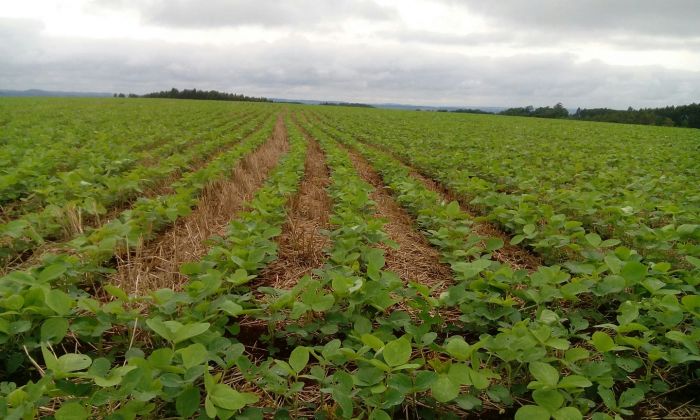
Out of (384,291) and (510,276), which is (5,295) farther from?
(510,276)

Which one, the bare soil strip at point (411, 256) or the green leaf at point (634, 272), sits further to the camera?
the bare soil strip at point (411, 256)

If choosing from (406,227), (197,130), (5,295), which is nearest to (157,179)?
(406,227)

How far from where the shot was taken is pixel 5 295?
5.91 ft

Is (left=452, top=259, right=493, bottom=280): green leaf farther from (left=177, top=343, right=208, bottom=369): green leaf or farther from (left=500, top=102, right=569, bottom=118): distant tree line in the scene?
(left=500, top=102, right=569, bottom=118): distant tree line

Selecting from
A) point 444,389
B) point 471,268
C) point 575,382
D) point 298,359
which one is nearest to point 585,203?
point 471,268

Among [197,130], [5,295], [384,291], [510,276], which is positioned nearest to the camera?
[5,295]

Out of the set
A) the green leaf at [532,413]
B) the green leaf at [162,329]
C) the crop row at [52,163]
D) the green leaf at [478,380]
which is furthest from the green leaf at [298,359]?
the crop row at [52,163]

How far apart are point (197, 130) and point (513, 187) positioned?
12.7 meters

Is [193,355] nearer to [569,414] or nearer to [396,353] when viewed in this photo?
[396,353]

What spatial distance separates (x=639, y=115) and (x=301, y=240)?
6992 centimetres

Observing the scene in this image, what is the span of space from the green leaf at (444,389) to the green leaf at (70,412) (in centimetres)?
117

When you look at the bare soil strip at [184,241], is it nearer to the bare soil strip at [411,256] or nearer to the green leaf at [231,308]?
the green leaf at [231,308]

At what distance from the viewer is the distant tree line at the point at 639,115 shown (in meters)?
55.8

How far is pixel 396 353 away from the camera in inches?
58.7
